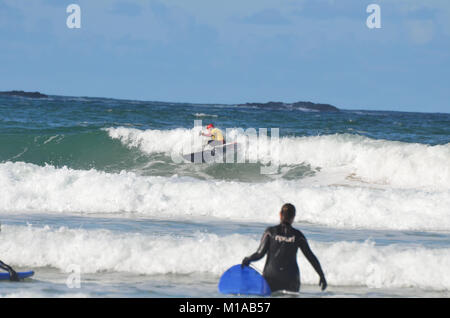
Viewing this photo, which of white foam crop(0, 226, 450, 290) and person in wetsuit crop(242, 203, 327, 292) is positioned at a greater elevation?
person in wetsuit crop(242, 203, 327, 292)

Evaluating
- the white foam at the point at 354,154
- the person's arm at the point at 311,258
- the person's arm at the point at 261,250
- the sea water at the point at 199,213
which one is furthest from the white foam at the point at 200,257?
the white foam at the point at 354,154

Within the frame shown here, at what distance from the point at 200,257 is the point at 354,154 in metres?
14.7

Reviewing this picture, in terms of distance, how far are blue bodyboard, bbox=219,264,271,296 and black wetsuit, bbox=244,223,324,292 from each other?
102 mm

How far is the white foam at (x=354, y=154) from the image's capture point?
20.8 meters

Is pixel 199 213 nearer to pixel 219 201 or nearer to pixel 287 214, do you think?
pixel 219 201

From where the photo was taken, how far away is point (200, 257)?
9.59m

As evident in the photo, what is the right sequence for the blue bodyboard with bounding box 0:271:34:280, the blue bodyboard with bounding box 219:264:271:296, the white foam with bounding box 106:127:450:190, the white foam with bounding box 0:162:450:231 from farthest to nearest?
the white foam with bounding box 106:127:450:190 < the white foam with bounding box 0:162:450:231 < the blue bodyboard with bounding box 0:271:34:280 < the blue bodyboard with bounding box 219:264:271:296

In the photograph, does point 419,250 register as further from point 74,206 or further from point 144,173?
point 144,173

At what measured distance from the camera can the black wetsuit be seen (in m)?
7.32

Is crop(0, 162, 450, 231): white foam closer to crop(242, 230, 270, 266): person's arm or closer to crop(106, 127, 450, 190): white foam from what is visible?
crop(106, 127, 450, 190): white foam

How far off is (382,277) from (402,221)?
16.4 feet

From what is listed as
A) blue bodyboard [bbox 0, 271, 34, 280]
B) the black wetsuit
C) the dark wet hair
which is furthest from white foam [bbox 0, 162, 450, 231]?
the dark wet hair

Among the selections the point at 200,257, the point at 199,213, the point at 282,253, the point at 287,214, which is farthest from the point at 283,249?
the point at 199,213
